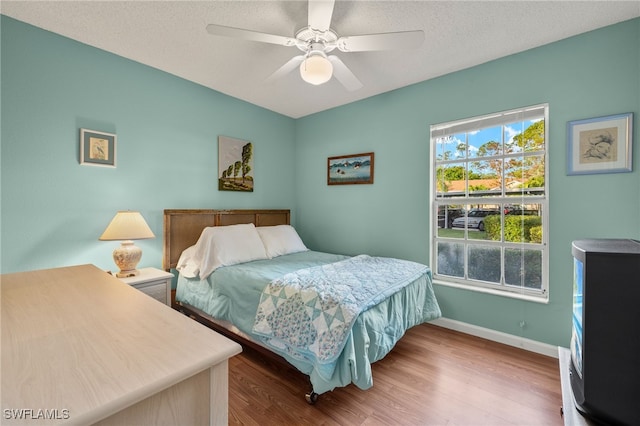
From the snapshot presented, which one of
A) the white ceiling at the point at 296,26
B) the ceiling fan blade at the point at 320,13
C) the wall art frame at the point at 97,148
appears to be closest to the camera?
the ceiling fan blade at the point at 320,13

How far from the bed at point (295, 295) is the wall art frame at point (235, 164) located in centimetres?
38

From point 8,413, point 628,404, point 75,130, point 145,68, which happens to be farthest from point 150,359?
point 145,68

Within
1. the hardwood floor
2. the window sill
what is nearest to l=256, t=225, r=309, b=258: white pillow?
the hardwood floor

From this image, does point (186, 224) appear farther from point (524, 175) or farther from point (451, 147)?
point (524, 175)

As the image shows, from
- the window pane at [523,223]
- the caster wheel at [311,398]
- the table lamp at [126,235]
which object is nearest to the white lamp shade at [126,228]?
the table lamp at [126,235]

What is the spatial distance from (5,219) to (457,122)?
398 centimetres

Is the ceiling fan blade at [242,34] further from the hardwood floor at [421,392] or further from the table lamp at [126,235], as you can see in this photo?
the hardwood floor at [421,392]

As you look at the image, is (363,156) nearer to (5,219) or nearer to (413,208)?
(413,208)

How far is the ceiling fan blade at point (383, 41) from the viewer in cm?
169

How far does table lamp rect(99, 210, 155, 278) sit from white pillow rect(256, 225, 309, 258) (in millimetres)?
1204

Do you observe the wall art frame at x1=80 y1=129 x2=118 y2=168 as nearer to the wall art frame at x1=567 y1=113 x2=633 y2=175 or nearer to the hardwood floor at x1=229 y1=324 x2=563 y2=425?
the hardwood floor at x1=229 y1=324 x2=563 y2=425

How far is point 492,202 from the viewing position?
2.67 metres

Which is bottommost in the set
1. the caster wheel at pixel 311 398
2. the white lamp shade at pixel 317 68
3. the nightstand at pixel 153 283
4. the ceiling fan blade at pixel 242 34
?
the caster wheel at pixel 311 398

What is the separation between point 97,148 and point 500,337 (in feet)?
13.3
